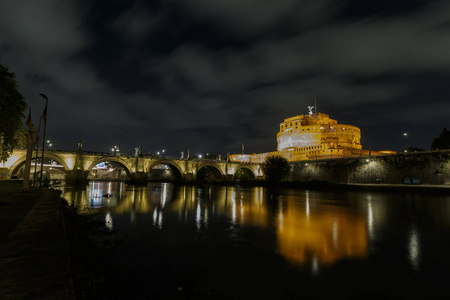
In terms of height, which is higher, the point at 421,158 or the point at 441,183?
the point at 421,158

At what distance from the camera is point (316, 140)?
339 feet

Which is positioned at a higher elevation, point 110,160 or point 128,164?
point 110,160

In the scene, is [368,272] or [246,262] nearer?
[368,272]

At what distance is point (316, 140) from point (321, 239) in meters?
98.3

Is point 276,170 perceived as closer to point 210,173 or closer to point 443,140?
point 210,173

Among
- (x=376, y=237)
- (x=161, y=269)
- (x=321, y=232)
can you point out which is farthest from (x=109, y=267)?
(x=376, y=237)

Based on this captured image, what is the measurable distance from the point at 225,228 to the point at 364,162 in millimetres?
54128

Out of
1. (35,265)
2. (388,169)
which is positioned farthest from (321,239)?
(388,169)

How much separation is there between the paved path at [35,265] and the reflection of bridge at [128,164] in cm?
4620

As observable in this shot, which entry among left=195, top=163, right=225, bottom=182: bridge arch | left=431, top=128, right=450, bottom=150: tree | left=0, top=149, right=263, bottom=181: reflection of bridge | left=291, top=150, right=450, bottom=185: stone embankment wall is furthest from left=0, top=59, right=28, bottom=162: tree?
left=431, top=128, right=450, bottom=150: tree

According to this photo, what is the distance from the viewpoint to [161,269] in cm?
748

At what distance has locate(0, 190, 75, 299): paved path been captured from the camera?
3283 millimetres

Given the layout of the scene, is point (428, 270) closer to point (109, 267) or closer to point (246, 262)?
point (246, 262)

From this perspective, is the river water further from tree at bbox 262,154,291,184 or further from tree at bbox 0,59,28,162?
tree at bbox 262,154,291,184
